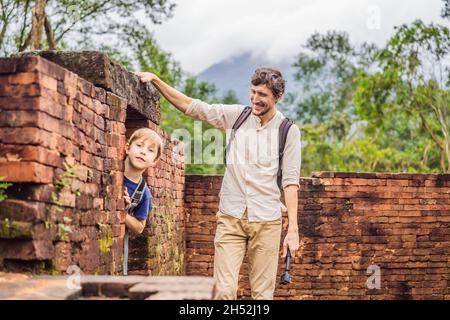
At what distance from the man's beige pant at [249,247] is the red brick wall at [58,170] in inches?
30.5

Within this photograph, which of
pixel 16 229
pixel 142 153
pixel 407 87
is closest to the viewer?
pixel 16 229

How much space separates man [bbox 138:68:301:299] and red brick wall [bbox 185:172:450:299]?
15.3ft

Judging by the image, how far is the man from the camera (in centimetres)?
423

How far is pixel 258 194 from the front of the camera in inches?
167

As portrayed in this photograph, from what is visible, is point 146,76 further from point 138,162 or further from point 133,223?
point 133,223

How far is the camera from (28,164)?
11.2ft

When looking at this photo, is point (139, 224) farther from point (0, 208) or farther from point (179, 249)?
point (179, 249)

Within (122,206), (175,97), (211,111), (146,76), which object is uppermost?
(146,76)

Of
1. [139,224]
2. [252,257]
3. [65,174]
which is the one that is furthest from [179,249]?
[65,174]

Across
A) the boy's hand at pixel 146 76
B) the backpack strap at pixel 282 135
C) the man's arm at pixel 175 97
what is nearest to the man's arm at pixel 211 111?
the man's arm at pixel 175 97

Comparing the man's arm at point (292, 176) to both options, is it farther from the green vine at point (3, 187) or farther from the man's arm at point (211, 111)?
the green vine at point (3, 187)

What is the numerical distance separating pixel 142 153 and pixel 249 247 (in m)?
0.99

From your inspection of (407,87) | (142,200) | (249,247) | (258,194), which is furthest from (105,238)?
(407,87)

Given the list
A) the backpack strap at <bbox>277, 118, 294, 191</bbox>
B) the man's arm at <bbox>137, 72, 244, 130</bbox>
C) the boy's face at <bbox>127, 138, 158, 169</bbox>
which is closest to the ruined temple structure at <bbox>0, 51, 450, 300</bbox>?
the boy's face at <bbox>127, 138, 158, 169</bbox>
